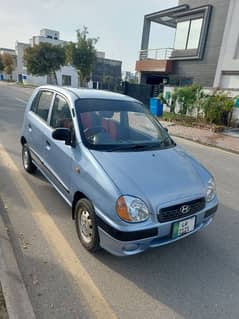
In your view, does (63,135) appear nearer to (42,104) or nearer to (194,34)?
(42,104)

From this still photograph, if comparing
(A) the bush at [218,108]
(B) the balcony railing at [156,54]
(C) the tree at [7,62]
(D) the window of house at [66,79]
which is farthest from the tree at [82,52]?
(C) the tree at [7,62]

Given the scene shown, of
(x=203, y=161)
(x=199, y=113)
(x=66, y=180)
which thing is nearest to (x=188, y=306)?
(x=66, y=180)

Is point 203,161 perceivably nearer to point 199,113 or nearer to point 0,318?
point 0,318

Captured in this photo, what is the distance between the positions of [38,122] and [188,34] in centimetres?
1682

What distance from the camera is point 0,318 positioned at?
186 cm

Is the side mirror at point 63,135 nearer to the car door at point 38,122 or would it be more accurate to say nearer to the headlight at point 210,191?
the car door at point 38,122

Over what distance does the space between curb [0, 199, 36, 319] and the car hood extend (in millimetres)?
1240

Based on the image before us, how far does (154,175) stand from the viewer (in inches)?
100

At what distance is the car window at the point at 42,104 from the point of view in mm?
3956

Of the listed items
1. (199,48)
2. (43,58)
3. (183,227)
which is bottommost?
(183,227)

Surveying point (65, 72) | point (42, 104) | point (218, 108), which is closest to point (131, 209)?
point (42, 104)

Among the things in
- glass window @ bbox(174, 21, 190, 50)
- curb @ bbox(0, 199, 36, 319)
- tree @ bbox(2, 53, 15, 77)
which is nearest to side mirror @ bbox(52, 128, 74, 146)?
curb @ bbox(0, 199, 36, 319)

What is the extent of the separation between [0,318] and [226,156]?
7.15 metres

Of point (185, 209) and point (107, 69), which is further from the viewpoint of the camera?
point (107, 69)
